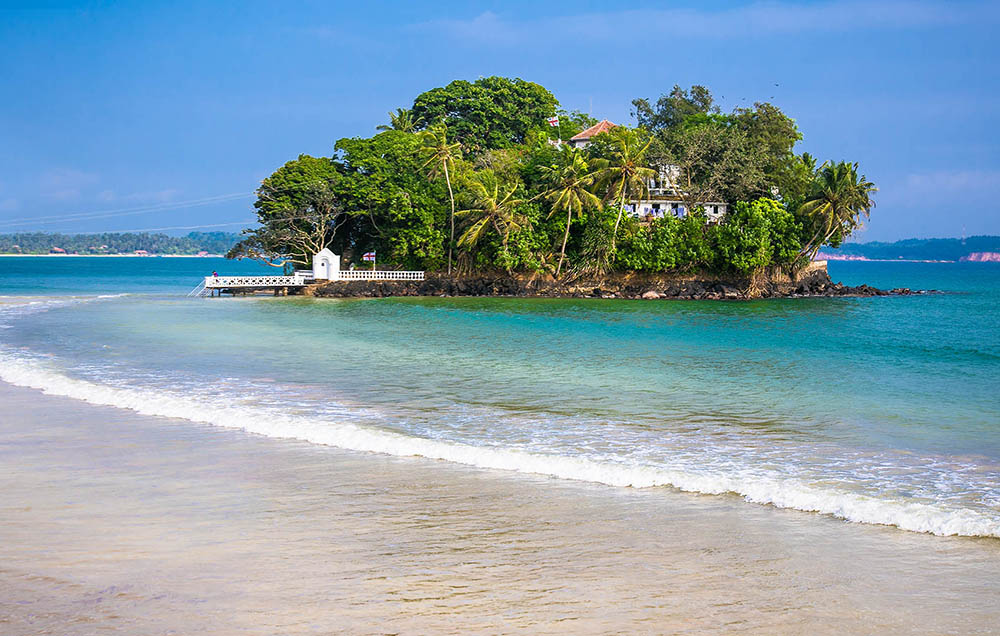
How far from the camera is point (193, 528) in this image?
6.55 meters

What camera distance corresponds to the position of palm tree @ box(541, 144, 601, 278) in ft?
167

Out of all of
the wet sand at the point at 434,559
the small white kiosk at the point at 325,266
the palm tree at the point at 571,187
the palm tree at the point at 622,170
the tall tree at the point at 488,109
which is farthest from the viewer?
the tall tree at the point at 488,109

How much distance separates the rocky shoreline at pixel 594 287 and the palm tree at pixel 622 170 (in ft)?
9.44

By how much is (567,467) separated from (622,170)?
4451 centimetres

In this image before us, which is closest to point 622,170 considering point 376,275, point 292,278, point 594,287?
point 594,287

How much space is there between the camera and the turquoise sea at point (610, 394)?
28.5 feet

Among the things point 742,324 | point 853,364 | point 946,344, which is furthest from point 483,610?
point 742,324

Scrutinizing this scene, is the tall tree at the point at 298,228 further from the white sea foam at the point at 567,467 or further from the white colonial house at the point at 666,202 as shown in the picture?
the white sea foam at the point at 567,467

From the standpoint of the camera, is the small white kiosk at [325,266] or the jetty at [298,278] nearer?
the jetty at [298,278]

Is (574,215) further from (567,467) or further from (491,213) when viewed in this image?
(567,467)

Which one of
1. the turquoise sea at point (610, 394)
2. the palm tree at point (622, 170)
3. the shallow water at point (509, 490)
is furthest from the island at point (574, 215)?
the shallow water at point (509, 490)

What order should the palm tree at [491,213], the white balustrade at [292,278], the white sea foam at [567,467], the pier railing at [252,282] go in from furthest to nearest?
the palm tree at [491,213] → the white balustrade at [292,278] → the pier railing at [252,282] → the white sea foam at [567,467]

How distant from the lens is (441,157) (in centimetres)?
5294

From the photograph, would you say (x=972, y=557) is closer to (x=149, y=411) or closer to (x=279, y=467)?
(x=279, y=467)
